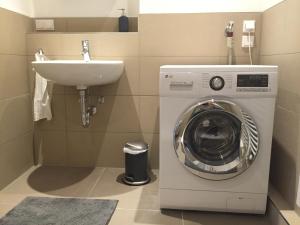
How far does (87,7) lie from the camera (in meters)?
2.22

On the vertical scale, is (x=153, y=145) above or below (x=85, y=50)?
below

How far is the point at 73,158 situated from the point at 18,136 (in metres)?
0.45

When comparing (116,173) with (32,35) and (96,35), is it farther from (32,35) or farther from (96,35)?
(32,35)

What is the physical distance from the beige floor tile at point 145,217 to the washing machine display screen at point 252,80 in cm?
79

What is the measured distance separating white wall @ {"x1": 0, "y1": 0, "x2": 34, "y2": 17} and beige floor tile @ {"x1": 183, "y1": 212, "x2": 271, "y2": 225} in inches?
68.5

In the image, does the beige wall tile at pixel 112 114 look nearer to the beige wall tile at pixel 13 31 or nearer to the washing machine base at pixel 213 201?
the beige wall tile at pixel 13 31

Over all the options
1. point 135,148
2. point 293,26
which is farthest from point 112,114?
point 293,26

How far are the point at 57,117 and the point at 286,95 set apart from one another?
1.63 meters

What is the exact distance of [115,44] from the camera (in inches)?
84.3

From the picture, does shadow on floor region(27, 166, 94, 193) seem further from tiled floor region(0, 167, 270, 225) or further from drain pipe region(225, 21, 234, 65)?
drain pipe region(225, 21, 234, 65)

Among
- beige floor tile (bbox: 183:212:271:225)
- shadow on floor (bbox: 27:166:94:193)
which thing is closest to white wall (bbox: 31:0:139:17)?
shadow on floor (bbox: 27:166:94:193)

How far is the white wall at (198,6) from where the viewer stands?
2051 millimetres

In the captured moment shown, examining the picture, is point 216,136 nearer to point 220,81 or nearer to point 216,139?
point 216,139

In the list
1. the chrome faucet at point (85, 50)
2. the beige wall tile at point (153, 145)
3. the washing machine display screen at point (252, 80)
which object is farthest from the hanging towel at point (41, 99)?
the washing machine display screen at point (252, 80)
